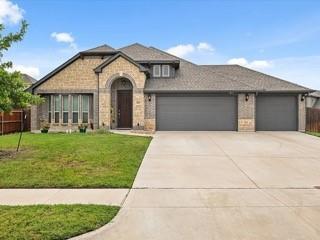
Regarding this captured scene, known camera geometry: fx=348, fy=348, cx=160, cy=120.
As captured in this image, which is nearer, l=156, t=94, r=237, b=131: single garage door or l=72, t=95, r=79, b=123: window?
l=156, t=94, r=237, b=131: single garage door

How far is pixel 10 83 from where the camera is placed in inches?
460

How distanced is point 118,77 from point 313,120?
45.7ft

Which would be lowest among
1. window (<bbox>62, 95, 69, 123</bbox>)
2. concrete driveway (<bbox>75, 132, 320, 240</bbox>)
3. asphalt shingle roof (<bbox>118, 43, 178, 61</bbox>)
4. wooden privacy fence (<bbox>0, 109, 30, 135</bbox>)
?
concrete driveway (<bbox>75, 132, 320, 240</bbox>)

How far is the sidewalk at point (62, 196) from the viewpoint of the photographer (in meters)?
6.48

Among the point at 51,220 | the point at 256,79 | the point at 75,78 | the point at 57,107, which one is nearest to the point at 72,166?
the point at 51,220

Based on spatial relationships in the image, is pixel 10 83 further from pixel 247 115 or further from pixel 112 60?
pixel 247 115

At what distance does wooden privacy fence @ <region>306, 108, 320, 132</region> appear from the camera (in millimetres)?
24109

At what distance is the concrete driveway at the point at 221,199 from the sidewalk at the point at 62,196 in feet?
1.10

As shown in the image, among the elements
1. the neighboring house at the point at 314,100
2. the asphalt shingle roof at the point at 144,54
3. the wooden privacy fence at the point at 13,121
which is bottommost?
the wooden privacy fence at the point at 13,121

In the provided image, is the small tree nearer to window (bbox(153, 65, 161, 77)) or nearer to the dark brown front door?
the dark brown front door

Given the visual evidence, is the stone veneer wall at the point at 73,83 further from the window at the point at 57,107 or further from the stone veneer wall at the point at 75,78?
the window at the point at 57,107

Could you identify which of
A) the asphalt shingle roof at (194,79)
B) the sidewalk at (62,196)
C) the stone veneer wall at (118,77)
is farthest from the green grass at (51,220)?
the asphalt shingle roof at (194,79)

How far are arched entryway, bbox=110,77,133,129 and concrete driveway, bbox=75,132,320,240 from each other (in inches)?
490

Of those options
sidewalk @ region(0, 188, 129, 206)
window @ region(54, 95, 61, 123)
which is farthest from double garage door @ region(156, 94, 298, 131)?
sidewalk @ region(0, 188, 129, 206)
